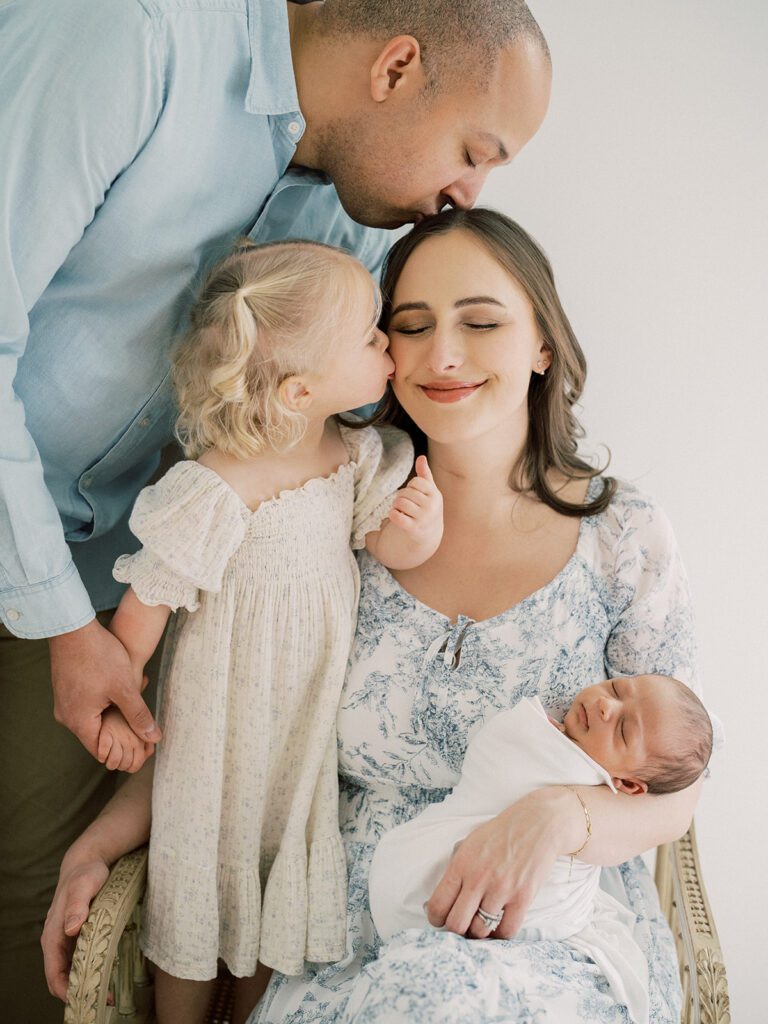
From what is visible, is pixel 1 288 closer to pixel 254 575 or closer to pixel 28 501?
pixel 28 501

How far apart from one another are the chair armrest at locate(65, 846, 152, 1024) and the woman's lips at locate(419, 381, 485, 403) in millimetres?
1061

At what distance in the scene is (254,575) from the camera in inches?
63.7

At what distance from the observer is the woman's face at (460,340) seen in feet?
5.52

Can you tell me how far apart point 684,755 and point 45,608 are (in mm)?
1140

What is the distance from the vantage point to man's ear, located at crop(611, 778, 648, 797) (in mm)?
1555

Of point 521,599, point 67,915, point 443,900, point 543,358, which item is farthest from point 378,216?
point 67,915

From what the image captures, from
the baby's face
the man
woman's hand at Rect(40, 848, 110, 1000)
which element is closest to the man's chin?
the man

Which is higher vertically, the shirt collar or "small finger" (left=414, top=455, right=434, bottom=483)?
the shirt collar

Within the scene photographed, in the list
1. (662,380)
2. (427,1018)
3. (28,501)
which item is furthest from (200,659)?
(662,380)

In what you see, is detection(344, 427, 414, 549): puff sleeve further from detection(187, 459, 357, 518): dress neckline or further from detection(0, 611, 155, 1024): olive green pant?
detection(0, 611, 155, 1024): olive green pant

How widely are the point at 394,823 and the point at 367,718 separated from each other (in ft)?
0.70

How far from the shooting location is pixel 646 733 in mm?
1523

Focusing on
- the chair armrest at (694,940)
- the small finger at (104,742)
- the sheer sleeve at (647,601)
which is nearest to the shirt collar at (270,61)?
the sheer sleeve at (647,601)

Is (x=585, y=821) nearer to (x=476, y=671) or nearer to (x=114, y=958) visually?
(x=476, y=671)
